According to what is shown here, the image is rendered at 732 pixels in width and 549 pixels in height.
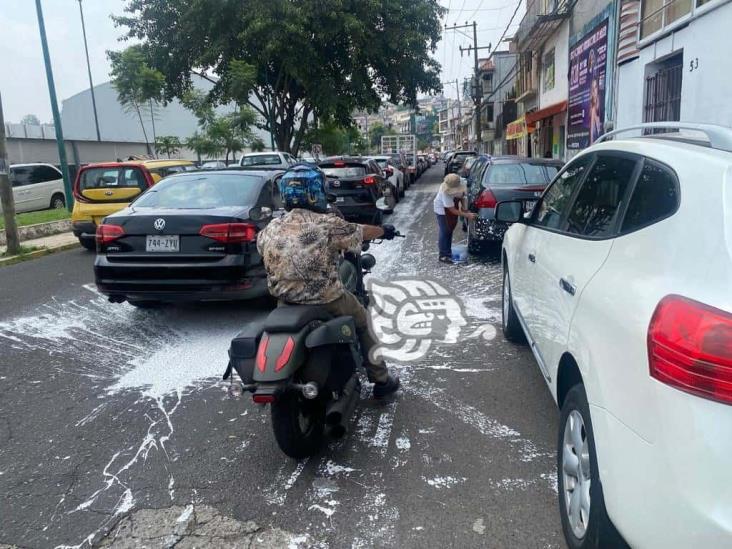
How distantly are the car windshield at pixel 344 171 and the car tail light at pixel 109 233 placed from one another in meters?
7.81

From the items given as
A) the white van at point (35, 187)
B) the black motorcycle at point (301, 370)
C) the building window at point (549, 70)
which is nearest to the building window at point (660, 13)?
the black motorcycle at point (301, 370)

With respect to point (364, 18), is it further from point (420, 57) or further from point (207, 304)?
point (207, 304)

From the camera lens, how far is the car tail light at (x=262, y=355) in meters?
3.10

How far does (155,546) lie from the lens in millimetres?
2785

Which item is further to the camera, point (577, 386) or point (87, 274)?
point (87, 274)

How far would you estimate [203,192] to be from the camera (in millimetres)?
6582

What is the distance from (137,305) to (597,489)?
222 inches

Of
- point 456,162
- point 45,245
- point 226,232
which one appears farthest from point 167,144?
point 226,232

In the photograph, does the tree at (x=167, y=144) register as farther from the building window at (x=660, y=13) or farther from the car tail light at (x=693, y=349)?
the car tail light at (x=693, y=349)

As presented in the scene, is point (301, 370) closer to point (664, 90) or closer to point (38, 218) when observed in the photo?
point (664, 90)

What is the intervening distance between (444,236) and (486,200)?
2.73 feet

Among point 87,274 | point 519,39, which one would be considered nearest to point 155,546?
point 87,274

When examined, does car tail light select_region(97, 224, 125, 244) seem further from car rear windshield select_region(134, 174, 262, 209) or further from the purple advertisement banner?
the purple advertisement banner

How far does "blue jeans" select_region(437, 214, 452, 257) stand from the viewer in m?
8.98
